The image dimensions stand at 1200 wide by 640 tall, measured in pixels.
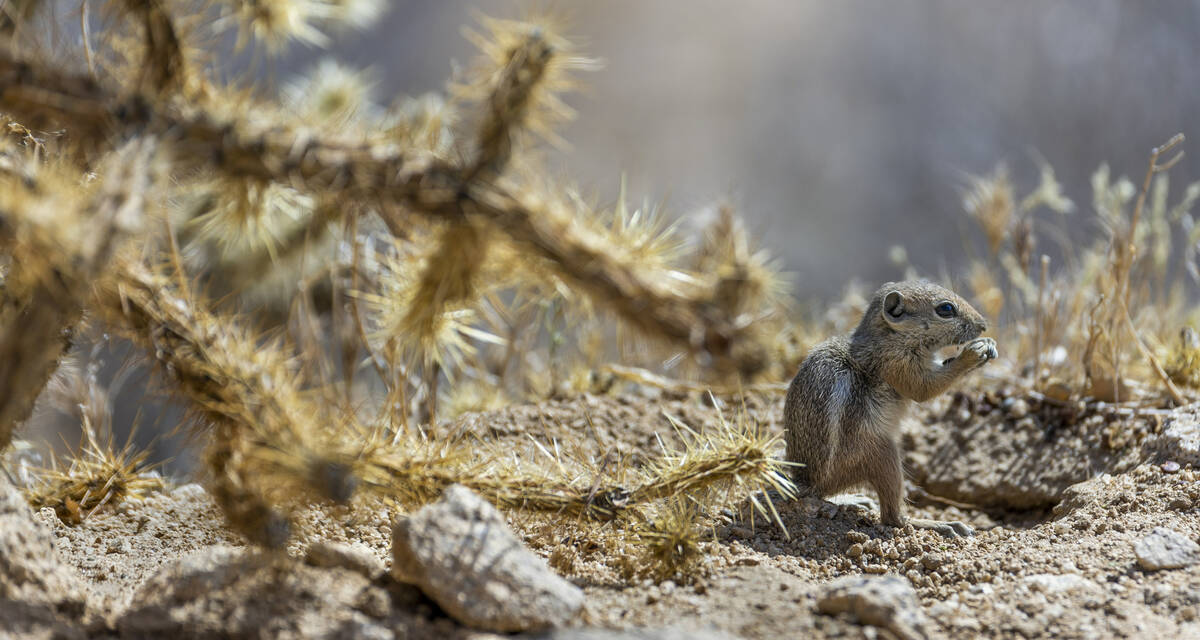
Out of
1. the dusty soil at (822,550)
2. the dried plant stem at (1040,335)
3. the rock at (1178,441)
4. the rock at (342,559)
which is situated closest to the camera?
the dusty soil at (822,550)

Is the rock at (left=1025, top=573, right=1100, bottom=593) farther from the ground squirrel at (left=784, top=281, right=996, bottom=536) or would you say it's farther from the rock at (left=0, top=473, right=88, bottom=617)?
the rock at (left=0, top=473, right=88, bottom=617)

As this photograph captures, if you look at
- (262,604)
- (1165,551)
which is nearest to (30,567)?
(262,604)

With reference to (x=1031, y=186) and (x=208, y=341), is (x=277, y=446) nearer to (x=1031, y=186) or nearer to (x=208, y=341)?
(x=208, y=341)

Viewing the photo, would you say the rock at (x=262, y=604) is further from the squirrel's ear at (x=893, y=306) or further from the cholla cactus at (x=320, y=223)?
the squirrel's ear at (x=893, y=306)

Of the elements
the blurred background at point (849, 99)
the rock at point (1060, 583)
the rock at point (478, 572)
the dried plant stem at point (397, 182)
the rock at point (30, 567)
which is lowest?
the rock at point (30, 567)

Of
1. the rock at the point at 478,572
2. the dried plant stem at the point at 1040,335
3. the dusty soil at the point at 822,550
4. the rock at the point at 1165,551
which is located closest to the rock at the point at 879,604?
the dusty soil at the point at 822,550
